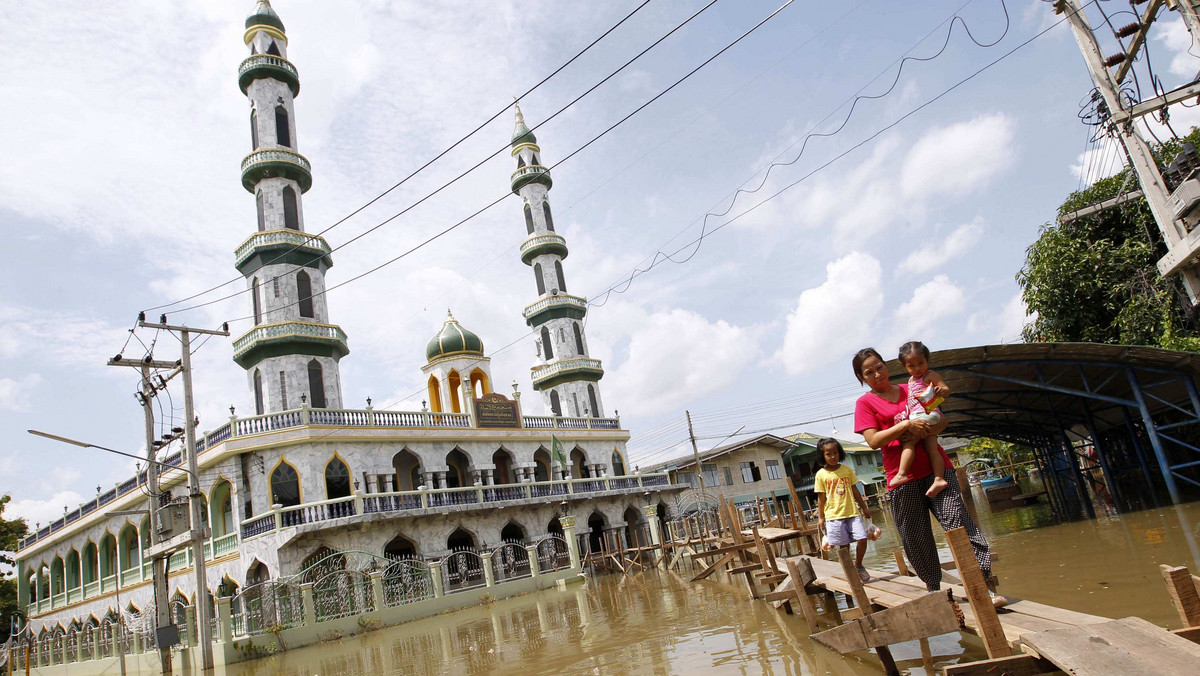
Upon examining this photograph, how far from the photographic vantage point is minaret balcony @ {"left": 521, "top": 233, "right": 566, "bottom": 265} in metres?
37.2

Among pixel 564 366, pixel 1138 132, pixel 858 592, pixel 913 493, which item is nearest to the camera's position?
pixel 913 493

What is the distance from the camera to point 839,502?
7.95 m

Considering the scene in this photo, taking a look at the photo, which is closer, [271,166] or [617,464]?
[271,166]

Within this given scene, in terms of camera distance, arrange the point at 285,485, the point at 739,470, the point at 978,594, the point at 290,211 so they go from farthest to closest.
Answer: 1. the point at 739,470
2. the point at 290,211
3. the point at 285,485
4. the point at 978,594

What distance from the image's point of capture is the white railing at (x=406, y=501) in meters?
21.1

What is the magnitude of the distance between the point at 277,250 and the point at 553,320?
14287 millimetres

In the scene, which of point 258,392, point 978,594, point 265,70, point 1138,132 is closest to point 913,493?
point 978,594

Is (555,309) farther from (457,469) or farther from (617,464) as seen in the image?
(457,469)

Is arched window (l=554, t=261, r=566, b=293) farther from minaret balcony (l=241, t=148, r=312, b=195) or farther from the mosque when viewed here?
minaret balcony (l=241, t=148, r=312, b=195)

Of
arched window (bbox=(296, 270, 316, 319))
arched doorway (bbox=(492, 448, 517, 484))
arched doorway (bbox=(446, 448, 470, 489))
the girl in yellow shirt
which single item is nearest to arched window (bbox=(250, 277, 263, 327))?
arched window (bbox=(296, 270, 316, 319))

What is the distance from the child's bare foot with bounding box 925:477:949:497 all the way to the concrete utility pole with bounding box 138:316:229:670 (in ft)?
53.4

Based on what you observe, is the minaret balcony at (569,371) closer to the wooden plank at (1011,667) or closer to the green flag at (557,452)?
the green flag at (557,452)

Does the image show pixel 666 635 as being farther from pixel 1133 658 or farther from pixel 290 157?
pixel 290 157

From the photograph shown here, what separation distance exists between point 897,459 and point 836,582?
294cm
